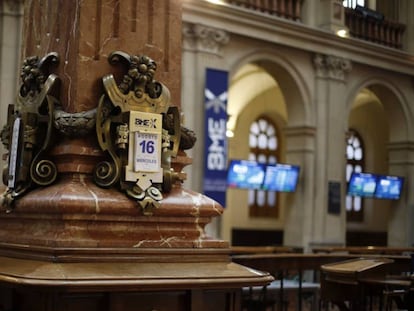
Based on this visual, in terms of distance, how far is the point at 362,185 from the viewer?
20.1 m

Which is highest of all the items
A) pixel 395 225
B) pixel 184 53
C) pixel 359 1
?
pixel 359 1

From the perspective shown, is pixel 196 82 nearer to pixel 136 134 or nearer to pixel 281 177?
pixel 281 177

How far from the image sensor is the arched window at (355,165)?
25156 millimetres

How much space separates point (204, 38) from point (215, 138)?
2058mm

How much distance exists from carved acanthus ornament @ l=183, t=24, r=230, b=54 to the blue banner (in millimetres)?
489

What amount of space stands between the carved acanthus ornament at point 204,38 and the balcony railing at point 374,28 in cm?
499

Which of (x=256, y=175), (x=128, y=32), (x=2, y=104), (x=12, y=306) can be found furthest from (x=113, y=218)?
(x=256, y=175)

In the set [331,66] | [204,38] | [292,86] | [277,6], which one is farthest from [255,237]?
[204,38]

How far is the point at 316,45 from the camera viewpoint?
727 inches

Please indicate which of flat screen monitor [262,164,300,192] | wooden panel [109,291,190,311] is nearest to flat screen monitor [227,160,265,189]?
flat screen monitor [262,164,300,192]

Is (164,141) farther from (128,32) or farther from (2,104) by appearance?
(2,104)

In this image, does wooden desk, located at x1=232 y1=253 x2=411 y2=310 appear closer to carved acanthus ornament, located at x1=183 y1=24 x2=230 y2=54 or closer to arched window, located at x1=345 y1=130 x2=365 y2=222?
carved acanthus ornament, located at x1=183 y1=24 x2=230 y2=54

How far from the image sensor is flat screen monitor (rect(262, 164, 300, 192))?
17953 mm

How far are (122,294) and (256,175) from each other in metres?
14.2
